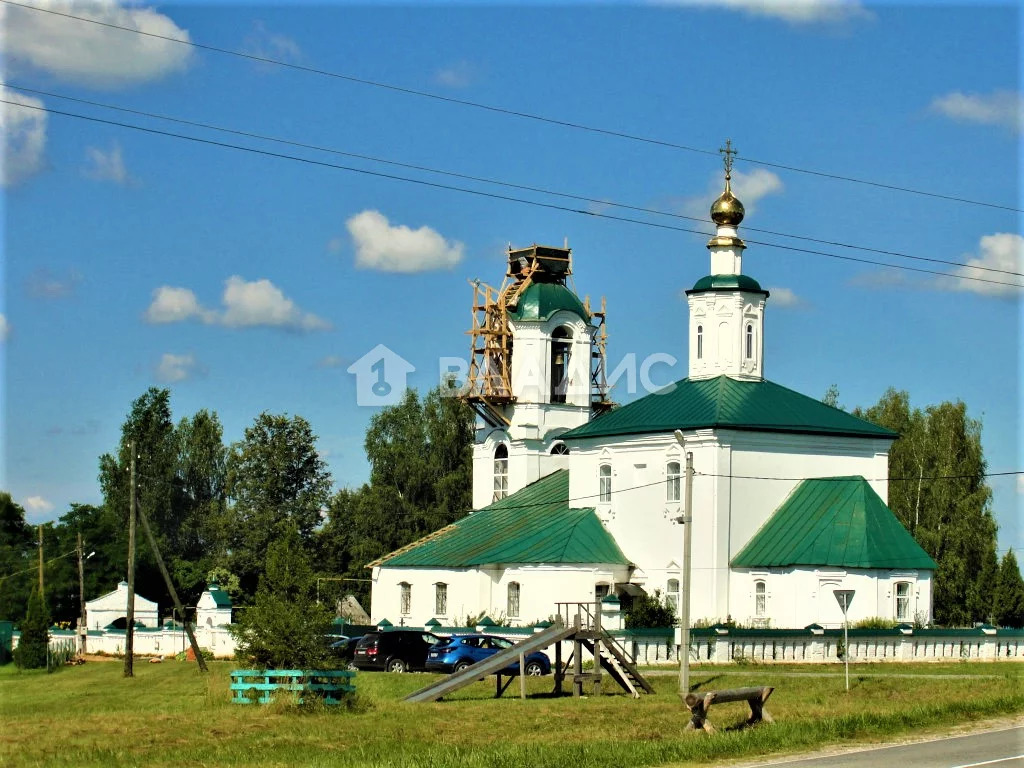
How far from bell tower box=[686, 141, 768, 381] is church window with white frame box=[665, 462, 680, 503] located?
3959mm

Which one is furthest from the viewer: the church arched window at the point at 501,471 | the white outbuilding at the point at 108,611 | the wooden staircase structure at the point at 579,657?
the church arched window at the point at 501,471

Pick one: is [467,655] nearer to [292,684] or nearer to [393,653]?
[393,653]

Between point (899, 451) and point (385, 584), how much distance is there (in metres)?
21.2

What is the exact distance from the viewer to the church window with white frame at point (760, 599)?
141 feet

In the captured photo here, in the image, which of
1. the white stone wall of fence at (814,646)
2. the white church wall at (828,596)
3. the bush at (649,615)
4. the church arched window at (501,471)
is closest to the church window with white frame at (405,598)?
the church arched window at (501,471)

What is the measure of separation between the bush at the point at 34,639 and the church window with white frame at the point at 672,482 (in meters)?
17.7

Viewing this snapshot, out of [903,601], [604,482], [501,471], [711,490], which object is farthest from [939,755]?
[501,471]

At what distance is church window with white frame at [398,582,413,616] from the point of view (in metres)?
52.0

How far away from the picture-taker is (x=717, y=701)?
2239 centimetres

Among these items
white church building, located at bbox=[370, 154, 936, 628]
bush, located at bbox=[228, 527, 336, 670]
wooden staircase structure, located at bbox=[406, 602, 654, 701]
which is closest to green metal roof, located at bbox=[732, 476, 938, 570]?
white church building, located at bbox=[370, 154, 936, 628]

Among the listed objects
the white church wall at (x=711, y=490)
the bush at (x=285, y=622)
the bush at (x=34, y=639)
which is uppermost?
the white church wall at (x=711, y=490)

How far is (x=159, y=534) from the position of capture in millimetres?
75562

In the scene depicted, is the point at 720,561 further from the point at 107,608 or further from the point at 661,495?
the point at 107,608

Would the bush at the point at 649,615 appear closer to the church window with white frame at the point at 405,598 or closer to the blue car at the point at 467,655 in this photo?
the blue car at the point at 467,655
